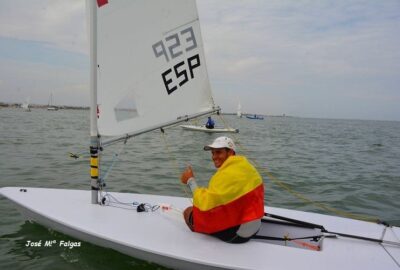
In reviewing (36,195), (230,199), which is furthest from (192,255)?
(36,195)

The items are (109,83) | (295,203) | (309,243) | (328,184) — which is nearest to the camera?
(309,243)

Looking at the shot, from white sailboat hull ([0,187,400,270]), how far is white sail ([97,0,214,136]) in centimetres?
99

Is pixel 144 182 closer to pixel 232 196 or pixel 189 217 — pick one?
pixel 189 217

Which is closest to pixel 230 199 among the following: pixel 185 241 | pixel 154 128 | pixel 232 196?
pixel 232 196

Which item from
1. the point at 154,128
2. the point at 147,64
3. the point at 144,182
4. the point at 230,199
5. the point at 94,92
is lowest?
the point at 144,182

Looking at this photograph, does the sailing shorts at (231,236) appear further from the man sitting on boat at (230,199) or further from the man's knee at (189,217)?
the man's knee at (189,217)

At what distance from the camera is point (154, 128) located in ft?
13.0

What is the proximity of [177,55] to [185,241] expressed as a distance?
197cm

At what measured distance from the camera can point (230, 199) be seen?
301cm

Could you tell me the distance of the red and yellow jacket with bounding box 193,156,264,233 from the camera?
300cm

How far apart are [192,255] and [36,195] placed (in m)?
2.49

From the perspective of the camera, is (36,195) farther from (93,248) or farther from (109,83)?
(109,83)

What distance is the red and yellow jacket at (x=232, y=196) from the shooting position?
118 inches

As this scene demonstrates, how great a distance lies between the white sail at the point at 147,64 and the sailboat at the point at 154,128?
0.01 metres
